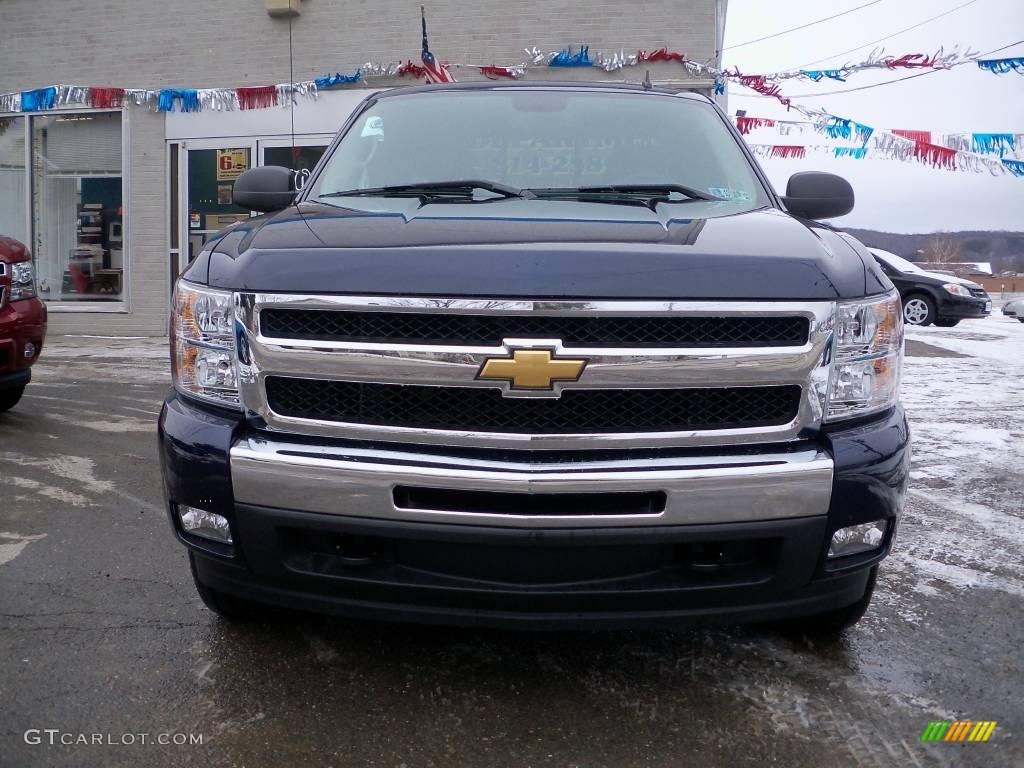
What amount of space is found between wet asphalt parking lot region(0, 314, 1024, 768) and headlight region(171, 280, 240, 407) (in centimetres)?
83

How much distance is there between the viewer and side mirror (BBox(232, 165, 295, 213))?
Result: 3666 mm

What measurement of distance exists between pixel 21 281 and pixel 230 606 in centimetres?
440

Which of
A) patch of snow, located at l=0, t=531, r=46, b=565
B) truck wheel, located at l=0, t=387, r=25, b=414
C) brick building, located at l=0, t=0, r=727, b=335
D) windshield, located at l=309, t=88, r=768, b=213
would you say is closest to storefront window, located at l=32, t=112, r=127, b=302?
brick building, located at l=0, t=0, r=727, b=335

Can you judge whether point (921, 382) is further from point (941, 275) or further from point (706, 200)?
point (941, 275)

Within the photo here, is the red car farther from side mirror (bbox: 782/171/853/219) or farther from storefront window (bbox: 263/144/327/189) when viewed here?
storefront window (bbox: 263/144/327/189)

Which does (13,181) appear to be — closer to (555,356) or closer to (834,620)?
(555,356)

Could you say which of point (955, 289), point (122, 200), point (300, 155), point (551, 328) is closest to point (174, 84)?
point (122, 200)

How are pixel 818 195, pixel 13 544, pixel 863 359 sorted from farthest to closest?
pixel 13 544
pixel 818 195
pixel 863 359

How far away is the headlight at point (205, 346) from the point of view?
2.46 meters

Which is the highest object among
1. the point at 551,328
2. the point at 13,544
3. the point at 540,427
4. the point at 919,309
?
the point at 551,328

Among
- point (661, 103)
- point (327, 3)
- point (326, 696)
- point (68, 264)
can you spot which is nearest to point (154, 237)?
point (68, 264)

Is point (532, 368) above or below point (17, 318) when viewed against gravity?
above

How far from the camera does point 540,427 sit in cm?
231

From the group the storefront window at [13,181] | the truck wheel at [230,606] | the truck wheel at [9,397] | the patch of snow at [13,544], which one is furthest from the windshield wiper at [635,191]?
the storefront window at [13,181]
